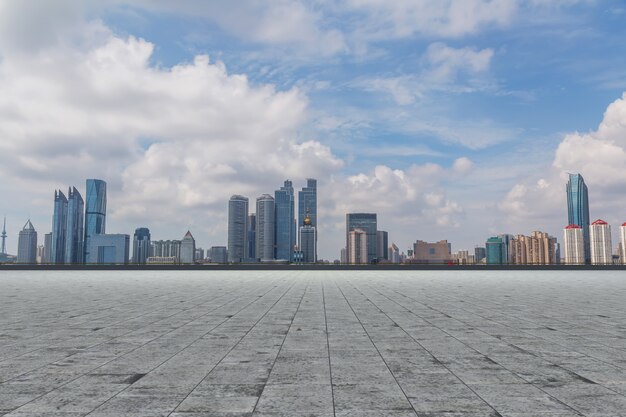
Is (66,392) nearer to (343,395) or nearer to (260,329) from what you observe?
(343,395)

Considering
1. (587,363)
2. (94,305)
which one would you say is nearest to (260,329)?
(587,363)

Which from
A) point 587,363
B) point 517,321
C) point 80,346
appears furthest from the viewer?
point 517,321

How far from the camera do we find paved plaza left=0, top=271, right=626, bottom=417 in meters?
8.39

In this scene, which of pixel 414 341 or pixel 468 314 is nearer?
pixel 414 341

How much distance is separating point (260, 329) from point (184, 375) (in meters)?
6.96

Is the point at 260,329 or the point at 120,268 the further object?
the point at 120,268

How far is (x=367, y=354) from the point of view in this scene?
12.9 metres

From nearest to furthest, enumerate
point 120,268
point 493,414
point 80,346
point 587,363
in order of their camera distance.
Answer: point 493,414 → point 587,363 → point 80,346 → point 120,268

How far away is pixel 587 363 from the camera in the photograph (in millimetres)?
11805

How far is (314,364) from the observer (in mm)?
11656

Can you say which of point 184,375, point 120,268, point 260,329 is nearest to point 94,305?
point 260,329

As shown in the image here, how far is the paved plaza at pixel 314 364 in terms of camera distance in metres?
8.39

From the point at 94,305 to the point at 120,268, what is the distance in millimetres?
98304

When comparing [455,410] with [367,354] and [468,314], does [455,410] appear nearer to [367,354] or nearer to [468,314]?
[367,354]
